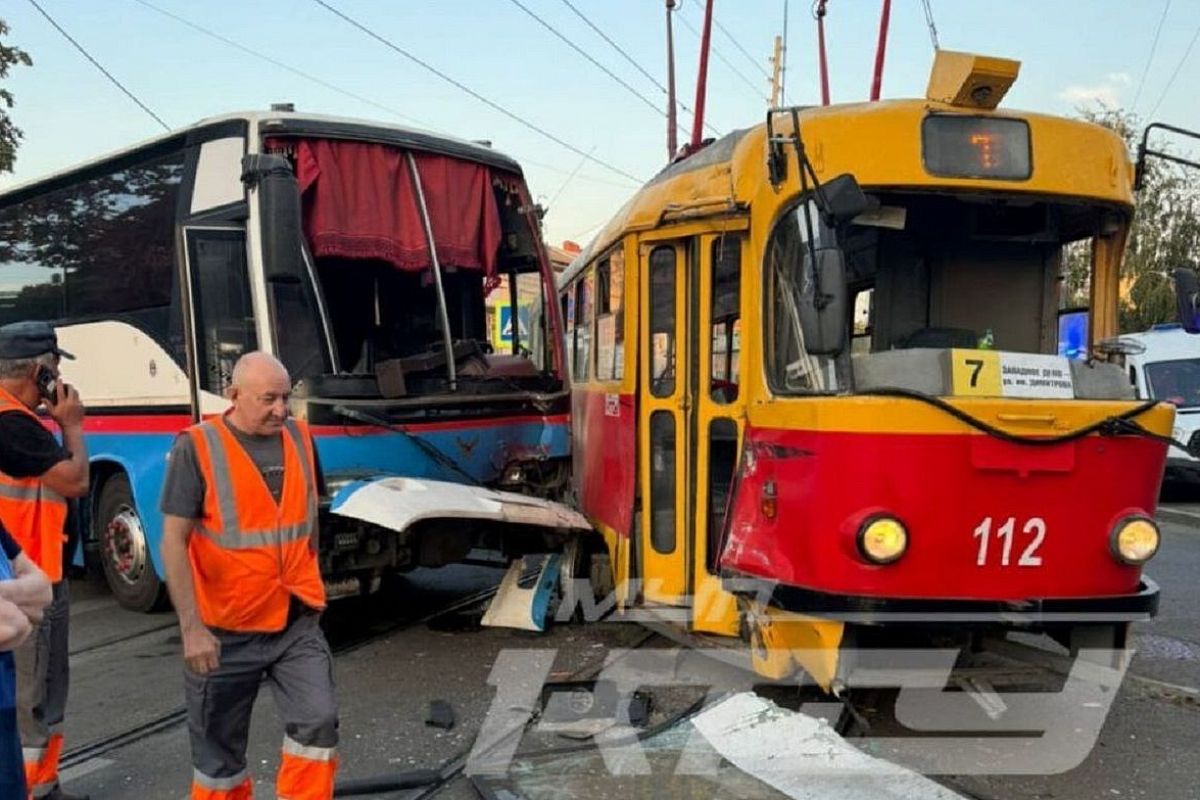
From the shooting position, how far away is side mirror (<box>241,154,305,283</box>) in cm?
534

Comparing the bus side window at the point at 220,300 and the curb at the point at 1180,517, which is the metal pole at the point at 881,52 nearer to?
the bus side window at the point at 220,300

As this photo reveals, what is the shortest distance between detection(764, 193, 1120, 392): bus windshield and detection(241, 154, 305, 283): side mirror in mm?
2515

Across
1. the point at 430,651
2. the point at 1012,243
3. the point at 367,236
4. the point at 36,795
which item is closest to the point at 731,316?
the point at 1012,243

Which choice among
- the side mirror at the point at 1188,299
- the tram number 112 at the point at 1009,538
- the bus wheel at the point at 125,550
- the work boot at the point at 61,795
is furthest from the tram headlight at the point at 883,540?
the bus wheel at the point at 125,550

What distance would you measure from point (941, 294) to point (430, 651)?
11.2ft

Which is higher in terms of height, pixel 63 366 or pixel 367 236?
pixel 367 236

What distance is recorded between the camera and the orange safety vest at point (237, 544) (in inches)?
128

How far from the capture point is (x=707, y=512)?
5.25 metres

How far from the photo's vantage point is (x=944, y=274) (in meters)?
4.98

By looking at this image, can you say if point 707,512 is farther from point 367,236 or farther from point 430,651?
point 367,236

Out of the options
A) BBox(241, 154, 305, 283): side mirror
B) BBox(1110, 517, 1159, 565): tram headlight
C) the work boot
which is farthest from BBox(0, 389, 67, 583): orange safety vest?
BBox(1110, 517, 1159, 565): tram headlight

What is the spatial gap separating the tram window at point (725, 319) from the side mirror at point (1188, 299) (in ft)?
7.32

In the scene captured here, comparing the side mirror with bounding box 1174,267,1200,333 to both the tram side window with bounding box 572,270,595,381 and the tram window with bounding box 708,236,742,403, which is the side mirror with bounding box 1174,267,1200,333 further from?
the tram side window with bounding box 572,270,595,381

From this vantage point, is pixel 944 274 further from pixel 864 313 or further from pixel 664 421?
pixel 664 421
